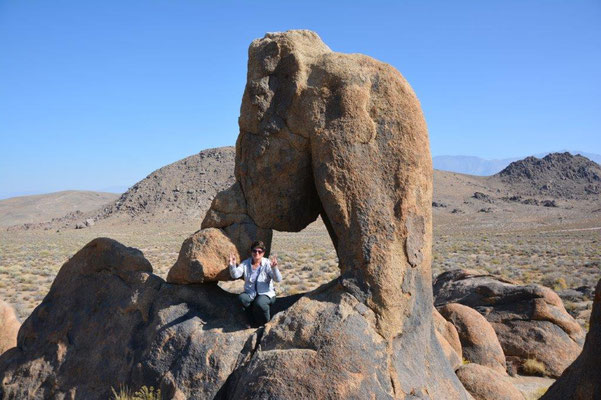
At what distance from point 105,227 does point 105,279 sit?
210 feet

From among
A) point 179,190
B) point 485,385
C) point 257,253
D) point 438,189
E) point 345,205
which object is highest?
point 438,189

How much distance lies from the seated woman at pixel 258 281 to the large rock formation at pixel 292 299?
0.30 meters

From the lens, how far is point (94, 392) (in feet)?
22.3

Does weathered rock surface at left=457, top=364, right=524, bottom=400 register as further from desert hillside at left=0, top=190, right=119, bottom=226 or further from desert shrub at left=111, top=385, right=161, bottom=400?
desert hillside at left=0, top=190, right=119, bottom=226

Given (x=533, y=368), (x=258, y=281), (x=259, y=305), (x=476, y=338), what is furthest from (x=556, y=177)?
(x=259, y=305)

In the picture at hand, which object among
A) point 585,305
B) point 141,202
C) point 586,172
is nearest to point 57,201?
point 141,202

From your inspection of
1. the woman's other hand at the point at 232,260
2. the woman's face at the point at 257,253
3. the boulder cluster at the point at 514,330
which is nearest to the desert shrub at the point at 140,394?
the woman's other hand at the point at 232,260

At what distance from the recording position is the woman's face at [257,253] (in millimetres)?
6770

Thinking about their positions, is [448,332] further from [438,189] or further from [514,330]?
[438,189]

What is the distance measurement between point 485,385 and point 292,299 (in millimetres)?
2995

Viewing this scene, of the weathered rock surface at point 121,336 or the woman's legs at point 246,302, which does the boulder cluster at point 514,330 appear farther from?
the weathered rock surface at point 121,336

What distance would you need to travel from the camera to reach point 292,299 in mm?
7875

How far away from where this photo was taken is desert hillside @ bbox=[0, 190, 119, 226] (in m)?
116

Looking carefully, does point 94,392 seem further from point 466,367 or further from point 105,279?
point 466,367
